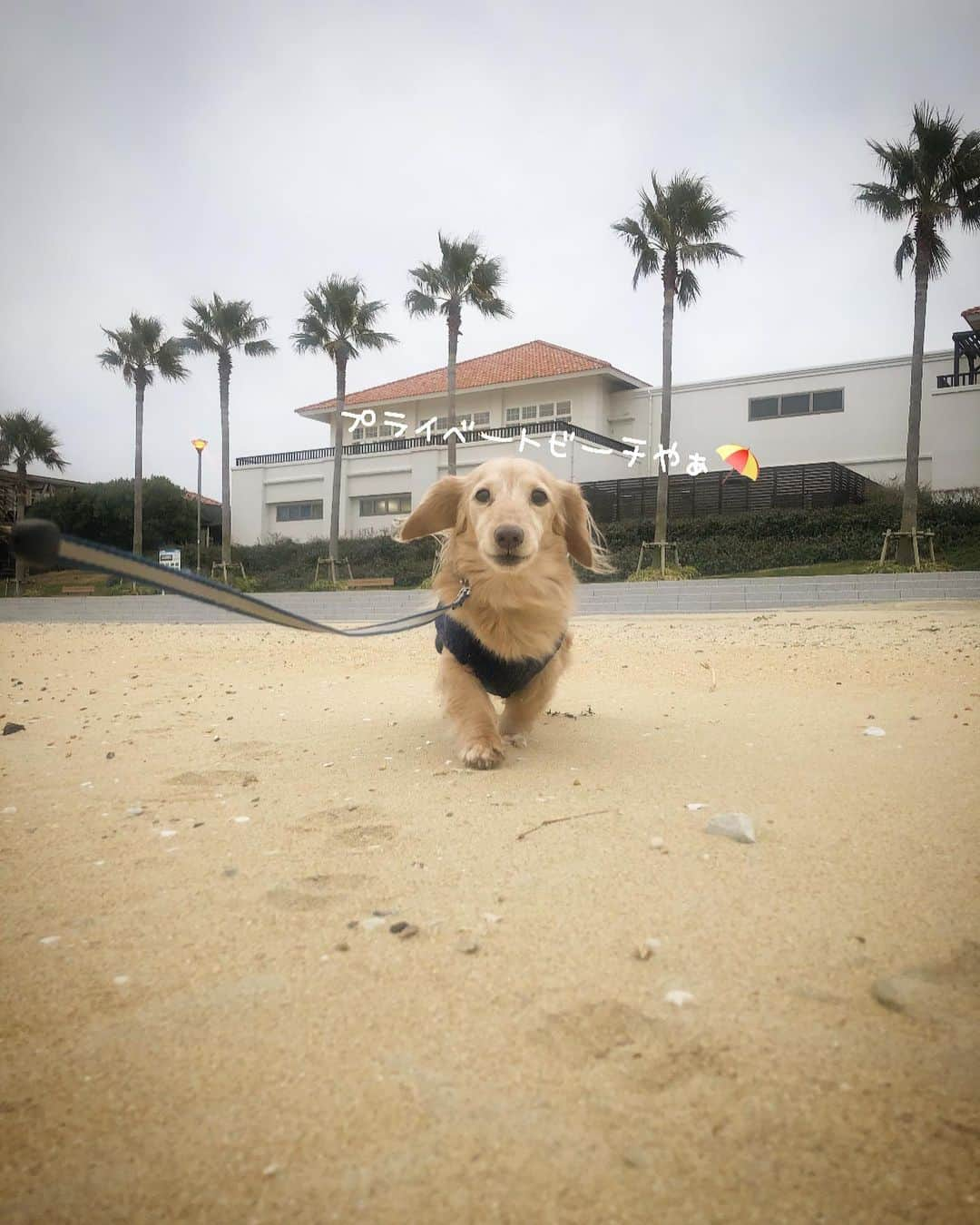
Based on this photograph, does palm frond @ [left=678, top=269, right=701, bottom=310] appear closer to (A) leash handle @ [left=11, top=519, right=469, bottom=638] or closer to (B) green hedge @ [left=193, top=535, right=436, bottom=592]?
(B) green hedge @ [left=193, top=535, right=436, bottom=592]

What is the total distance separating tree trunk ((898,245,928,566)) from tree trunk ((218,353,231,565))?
2025 cm

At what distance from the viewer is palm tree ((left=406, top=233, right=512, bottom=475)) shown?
22859 millimetres

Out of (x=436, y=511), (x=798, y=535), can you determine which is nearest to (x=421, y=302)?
(x=798, y=535)

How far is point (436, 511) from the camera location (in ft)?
11.8

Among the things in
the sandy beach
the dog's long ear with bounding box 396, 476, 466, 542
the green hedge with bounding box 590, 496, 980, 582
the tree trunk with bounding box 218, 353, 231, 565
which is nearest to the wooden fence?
the green hedge with bounding box 590, 496, 980, 582

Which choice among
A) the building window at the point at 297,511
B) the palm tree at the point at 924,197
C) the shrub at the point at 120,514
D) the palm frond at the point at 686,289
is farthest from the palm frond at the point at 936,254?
the shrub at the point at 120,514

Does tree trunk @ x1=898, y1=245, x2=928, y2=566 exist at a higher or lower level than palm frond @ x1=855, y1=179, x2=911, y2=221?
lower

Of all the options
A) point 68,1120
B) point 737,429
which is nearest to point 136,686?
point 68,1120

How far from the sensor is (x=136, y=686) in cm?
571

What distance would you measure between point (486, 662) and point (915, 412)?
17.1 m

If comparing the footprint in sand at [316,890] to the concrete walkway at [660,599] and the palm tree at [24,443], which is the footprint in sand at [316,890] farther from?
the palm tree at [24,443]

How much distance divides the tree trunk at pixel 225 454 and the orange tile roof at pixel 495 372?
7.51 m

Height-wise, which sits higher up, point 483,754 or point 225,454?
point 225,454

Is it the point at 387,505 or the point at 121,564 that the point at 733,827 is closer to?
the point at 121,564
